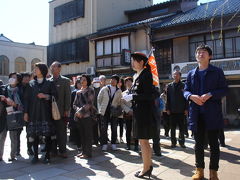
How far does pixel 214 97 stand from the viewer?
370cm

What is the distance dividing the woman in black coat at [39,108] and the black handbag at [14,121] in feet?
1.28

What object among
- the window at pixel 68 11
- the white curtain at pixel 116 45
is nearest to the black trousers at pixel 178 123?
the white curtain at pixel 116 45

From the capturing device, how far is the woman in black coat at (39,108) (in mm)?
5000

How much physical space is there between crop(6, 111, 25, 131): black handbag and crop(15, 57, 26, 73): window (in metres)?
27.5

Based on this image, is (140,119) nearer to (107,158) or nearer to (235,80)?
(107,158)

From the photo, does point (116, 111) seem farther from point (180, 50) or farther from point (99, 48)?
point (99, 48)

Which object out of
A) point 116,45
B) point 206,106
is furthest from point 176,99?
point 116,45

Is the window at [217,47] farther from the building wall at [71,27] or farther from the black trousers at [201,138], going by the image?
the black trousers at [201,138]

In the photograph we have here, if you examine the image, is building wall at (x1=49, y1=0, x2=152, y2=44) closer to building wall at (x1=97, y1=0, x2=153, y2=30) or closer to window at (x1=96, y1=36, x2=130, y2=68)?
building wall at (x1=97, y1=0, x2=153, y2=30)

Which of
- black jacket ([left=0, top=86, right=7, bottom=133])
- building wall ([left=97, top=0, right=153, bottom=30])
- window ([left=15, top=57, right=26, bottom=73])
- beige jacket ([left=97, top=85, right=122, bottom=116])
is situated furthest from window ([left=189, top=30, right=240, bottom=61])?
window ([left=15, top=57, right=26, bottom=73])

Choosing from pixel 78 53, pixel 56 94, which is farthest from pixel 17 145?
pixel 78 53

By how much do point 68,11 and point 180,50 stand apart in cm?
1254

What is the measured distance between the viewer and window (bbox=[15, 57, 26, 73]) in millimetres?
30719

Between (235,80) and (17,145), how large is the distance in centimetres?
1299
